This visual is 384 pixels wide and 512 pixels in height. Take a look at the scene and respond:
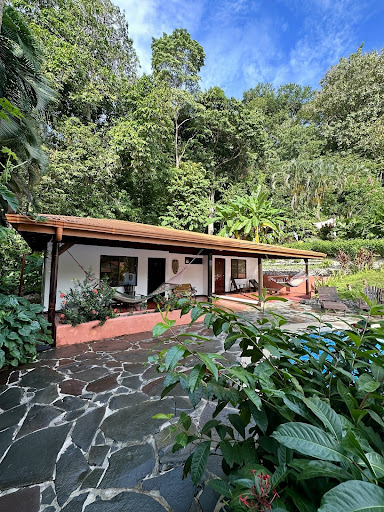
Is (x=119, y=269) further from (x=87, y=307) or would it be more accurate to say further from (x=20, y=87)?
(x=20, y=87)

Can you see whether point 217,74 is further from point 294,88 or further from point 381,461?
point 381,461

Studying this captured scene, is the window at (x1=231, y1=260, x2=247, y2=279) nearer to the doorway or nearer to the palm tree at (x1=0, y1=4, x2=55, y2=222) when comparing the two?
the doorway

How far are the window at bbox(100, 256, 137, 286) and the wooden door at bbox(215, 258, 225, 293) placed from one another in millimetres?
4144

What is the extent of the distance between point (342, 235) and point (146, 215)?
1308cm

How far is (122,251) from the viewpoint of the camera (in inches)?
276

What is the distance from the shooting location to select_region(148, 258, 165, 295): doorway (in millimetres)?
7914

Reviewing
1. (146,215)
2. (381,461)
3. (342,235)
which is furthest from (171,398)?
(342,235)

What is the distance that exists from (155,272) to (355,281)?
A: 28.0 feet

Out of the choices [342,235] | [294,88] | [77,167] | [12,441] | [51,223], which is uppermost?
[294,88]

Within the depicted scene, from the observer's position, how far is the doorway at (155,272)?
7.91m

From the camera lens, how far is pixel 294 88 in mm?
31047

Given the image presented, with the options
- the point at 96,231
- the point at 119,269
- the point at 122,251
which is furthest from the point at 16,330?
the point at 122,251

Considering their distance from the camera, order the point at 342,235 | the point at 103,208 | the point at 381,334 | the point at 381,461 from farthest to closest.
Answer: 1. the point at 342,235
2. the point at 103,208
3. the point at 381,334
4. the point at 381,461

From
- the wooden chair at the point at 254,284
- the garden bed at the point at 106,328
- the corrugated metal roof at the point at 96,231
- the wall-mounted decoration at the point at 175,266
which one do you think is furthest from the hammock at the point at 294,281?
the garden bed at the point at 106,328
